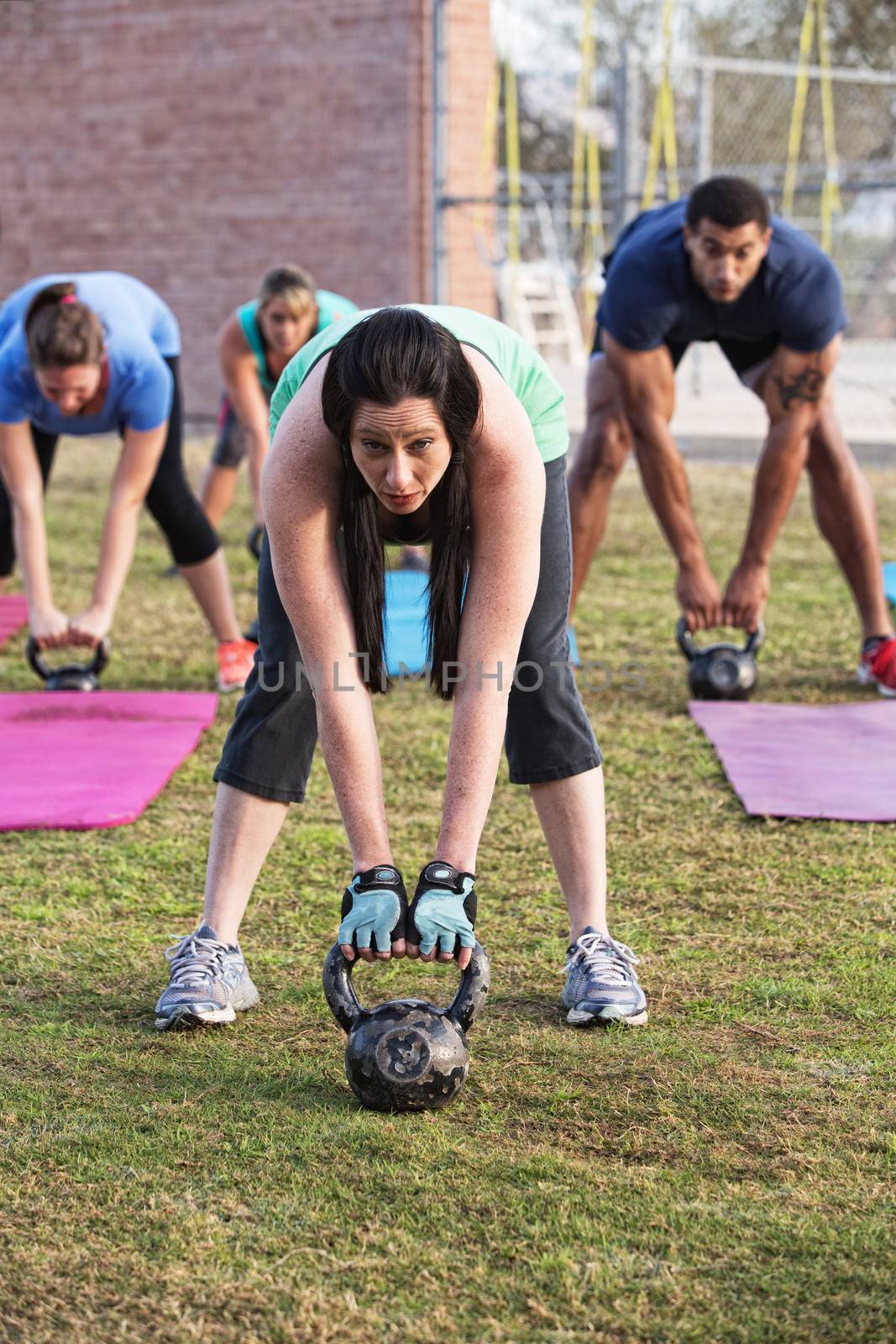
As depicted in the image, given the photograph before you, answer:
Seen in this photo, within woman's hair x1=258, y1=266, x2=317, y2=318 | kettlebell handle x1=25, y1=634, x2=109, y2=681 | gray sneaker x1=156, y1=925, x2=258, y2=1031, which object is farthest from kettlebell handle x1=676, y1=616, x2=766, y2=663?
gray sneaker x1=156, y1=925, x2=258, y2=1031

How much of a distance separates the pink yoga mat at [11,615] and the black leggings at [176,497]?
3.53 ft

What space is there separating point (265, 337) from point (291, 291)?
37cm

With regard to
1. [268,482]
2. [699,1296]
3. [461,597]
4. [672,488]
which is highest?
[268,482]

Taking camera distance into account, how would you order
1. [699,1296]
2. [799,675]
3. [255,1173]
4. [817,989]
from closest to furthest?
[699,1296]
[255,1173]
[817,989]
[799,675]

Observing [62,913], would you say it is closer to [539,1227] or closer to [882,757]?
[539,1227]

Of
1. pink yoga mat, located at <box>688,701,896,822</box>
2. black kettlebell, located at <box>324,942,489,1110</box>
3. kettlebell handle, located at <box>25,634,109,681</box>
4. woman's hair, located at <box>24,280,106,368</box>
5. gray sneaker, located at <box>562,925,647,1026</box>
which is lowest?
pink yoga mat, located at <box>688,701,896,822</box>

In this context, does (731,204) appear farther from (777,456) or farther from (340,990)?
(340,990)

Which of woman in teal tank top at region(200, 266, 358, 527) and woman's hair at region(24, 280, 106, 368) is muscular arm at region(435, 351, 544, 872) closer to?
woman's hair at region(24, 280, 106, 368)

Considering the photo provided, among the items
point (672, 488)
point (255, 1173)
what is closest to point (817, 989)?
point (255, 1173)

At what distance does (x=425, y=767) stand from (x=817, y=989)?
186 cm

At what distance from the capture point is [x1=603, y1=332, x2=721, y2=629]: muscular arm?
5066mm

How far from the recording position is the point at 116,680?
579 cm

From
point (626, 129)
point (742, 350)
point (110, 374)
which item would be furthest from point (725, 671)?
point (626, 129)

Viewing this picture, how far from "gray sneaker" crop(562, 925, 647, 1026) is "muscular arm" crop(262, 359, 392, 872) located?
2.01 ft
